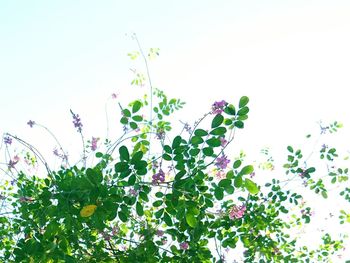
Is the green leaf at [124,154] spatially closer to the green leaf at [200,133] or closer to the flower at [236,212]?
the green leaf at [200,133]

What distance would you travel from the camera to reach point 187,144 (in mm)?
3369

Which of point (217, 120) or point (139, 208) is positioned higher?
point (217, 120)

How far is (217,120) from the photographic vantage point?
10.1ft

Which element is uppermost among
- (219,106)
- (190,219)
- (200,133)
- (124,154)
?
(219,106)

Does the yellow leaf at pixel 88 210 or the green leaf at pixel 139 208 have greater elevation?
the green leaf at pixel 139 208

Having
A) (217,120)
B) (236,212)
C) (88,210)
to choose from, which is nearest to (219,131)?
(217,120)

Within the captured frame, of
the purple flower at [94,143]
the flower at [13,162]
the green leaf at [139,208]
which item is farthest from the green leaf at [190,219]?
the flower at [13,162]

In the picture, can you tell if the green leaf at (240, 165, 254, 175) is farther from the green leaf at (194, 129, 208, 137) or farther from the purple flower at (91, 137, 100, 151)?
the purple flower at (91, 137, 100, 151)

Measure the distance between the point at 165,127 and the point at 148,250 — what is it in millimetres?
1752

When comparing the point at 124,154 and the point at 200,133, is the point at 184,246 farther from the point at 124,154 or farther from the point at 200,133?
the point at 124,154

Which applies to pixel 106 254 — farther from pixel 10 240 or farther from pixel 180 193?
pixel 10 240

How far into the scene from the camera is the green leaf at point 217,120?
3061 millimetres

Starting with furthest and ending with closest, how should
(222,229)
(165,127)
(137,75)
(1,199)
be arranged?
(137,75) < (1,199) < (165,127) < (222,229)

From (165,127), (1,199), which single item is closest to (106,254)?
(165,127)
